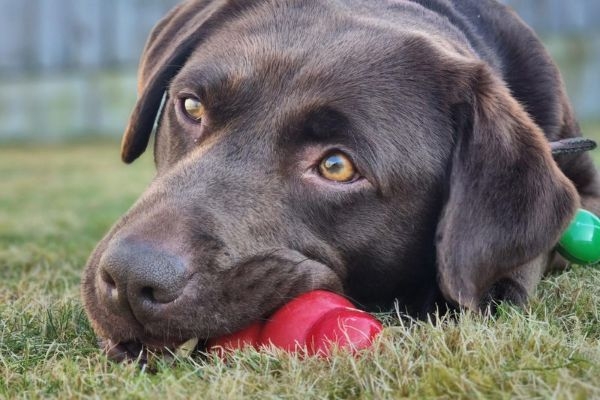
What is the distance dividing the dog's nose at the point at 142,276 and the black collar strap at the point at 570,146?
1.61 meters

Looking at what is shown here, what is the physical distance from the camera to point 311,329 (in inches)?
92.3

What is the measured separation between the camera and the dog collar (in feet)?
10.6

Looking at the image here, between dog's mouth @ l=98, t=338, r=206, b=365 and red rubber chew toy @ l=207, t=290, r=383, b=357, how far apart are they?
8 centimetres

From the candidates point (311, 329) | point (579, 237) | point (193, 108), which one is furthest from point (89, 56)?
point (311, 329)

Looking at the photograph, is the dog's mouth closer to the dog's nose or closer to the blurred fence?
the dog's nose

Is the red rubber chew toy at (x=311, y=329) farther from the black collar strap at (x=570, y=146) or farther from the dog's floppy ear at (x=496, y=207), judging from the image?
the black collar strap at (x=570, y=146)

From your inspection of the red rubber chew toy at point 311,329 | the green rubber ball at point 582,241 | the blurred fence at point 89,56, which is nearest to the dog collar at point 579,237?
the green rubber ball at point 582,241

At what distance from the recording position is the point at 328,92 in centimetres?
268

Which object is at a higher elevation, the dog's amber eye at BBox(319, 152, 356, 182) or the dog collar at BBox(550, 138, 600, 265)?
the dog's amber eye at BBox(319, 152, 356, 182)

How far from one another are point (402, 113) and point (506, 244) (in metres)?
0.51

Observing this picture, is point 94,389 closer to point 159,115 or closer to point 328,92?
point 328,92


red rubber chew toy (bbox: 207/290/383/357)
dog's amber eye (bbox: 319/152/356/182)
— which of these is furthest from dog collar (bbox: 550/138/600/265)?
red rubber chew toy (bbox: 207/290/383/357)

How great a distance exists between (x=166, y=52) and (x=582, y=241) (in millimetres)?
1702

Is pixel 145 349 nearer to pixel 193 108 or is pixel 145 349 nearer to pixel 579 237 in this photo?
pixel 193 108
